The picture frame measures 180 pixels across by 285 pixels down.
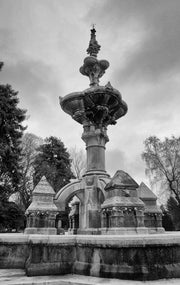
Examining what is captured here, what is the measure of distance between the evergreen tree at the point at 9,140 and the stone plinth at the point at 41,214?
14479 mm

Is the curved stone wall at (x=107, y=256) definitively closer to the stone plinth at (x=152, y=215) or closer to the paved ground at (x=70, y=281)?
the paved ground at (x=70, y=281)

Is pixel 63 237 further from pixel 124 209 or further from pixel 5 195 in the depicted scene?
pixel 5 195

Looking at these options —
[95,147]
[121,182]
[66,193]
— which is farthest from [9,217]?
[121,182]

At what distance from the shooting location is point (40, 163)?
3123cm

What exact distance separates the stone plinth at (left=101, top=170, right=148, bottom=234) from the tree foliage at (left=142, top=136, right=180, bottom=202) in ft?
71.2

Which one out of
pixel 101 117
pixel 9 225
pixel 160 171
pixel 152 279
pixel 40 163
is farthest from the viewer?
pixel 40 163

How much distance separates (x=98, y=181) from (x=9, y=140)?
1686 cm

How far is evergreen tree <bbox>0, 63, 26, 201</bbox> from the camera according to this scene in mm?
20781

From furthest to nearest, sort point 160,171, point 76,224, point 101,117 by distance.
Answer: point 160,171, point 101,117, point 76,224

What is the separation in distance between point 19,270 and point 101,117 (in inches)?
221

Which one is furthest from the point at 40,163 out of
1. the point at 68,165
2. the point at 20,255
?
the point at 20,255

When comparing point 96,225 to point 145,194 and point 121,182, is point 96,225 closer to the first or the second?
point 121,182

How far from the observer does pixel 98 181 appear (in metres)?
7.46

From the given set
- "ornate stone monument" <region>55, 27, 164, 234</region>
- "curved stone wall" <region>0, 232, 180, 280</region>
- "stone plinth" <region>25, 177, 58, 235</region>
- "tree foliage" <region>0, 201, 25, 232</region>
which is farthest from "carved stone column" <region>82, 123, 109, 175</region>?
"tree foliage" <region>0, 201, 25, 232</region>
